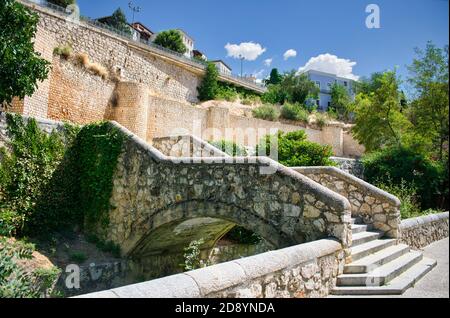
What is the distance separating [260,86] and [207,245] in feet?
123

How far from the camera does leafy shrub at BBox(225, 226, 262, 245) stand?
11422mm

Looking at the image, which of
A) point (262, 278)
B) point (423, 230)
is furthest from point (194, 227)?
point (423, 230)

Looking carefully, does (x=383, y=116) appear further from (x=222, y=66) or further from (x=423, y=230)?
(x=222, y=66)

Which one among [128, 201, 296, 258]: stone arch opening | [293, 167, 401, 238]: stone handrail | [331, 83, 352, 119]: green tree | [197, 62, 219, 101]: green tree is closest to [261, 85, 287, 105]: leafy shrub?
[197, 62, 219, 101]: green tree

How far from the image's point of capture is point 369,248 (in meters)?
6.10

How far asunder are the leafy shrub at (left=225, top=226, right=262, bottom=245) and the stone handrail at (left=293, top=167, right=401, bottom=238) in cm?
369

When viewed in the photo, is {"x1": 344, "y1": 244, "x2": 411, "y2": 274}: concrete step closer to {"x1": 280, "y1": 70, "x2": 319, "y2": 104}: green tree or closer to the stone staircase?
the stone staircase

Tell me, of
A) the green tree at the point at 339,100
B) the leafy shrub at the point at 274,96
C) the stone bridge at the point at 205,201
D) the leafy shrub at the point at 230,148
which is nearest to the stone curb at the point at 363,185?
the stone bridge at the point at 205,201

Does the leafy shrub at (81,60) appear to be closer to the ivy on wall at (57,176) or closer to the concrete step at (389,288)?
the ivy on wall at (57,176)

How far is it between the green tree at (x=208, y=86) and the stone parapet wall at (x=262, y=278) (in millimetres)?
31231

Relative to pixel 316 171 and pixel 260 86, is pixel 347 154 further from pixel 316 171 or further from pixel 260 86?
pixel 316 171

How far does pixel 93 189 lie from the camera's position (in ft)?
32.7

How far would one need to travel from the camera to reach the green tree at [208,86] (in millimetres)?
35219
